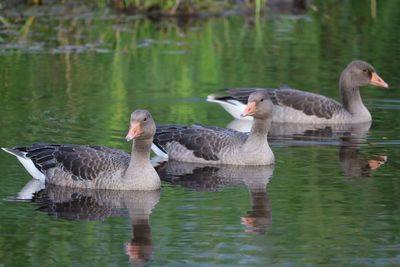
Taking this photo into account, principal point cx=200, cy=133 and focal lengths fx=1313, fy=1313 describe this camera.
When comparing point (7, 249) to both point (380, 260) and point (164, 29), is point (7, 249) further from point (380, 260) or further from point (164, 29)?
point (164, 29)

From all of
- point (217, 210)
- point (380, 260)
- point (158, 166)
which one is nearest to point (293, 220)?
point (217, 210)

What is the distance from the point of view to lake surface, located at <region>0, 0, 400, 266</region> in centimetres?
1305

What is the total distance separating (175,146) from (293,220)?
4469 mm

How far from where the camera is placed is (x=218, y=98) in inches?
848

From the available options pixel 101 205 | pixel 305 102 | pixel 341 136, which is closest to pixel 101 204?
pixel 101 205

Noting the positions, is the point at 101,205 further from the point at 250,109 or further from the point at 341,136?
the point at 341,136

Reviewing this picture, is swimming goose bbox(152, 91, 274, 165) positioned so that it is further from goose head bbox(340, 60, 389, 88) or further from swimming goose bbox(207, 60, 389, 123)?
goose head bbox(340, 60, 389, 88)

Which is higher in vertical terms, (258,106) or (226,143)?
(258,106)

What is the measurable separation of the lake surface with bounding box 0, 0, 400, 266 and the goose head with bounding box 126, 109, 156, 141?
0.73m

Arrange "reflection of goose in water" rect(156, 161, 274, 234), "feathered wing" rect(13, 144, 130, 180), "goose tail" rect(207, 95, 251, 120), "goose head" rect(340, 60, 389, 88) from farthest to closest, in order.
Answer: "goose head" rect(340, 60, 389, 88), "goose tail" rect(207, 95, 251, 120), "feathered wing" rect(13, 144, 130, 180), "reflection of goose in water" rect(156, 161, 274, 234)

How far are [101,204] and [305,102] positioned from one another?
286 inches

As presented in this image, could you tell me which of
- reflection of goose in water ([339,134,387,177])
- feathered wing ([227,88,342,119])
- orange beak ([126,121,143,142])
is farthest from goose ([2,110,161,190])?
feathered wing ([227,88,342,119])

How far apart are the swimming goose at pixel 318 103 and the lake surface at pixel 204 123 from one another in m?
0.43

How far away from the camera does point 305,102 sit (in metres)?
21.7
